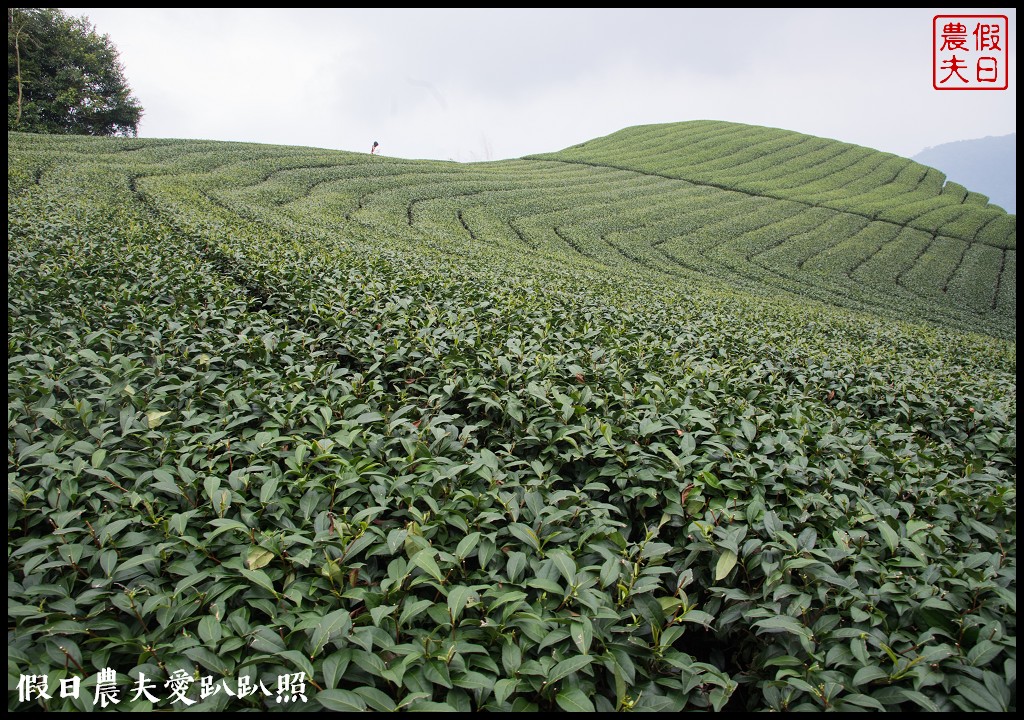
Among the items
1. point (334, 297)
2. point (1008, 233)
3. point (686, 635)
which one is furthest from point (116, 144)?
point (1008, 233)

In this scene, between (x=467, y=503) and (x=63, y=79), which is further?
(x=63, y=79)

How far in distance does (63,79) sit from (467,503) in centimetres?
4742

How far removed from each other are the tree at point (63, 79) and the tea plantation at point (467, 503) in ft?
122

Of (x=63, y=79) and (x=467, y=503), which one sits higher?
(x=63, y=79)

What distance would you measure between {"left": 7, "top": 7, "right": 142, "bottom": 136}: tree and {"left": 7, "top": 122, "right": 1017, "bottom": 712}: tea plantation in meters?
37.1

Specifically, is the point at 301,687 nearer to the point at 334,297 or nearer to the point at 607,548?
the point at 607,548

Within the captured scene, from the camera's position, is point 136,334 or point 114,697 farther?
point 136,334

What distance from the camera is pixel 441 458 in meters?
2.36

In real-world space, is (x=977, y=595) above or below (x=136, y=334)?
below

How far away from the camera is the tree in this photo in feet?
97.9

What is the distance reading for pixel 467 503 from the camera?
2.11 meters

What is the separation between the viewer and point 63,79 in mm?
33406

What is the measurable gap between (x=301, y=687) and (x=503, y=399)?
178 cm

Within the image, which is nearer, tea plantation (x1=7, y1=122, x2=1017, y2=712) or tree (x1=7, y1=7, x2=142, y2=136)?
tea plantation (x1=7, y1=122, x2=1017, y2=712)
